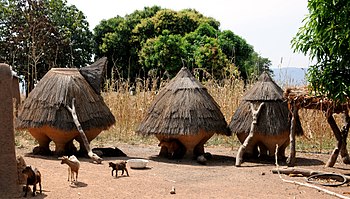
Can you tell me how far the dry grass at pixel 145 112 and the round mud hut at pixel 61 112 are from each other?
2165mm

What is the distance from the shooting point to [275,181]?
25.7ft

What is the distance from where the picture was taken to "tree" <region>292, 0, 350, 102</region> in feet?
22.5

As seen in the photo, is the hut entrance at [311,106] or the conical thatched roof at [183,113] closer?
the hut entrance at [311,106]

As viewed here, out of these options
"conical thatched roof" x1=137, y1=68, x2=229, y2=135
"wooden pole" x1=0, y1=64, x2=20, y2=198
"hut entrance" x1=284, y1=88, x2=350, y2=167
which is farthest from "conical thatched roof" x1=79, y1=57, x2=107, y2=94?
"wooden pole" x1=0, y1=64, x2=20, y2=198

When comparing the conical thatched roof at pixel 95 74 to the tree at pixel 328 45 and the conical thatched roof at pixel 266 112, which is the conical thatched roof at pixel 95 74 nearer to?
the conical thatched roof at pixel 266 112

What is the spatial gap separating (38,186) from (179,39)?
15.9m

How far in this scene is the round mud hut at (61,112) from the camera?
945 cm

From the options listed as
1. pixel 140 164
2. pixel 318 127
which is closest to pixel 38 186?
pixel 140 164

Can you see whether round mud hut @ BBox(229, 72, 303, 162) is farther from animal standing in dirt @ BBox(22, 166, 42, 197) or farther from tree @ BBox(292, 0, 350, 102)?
animal standing in dirt @ BBox(22, 166, 42, 197)

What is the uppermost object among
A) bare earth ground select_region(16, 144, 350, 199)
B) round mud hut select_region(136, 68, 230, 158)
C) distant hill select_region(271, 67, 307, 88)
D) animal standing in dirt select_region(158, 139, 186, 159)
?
distant hill select_region(271, 67, 307, 88)

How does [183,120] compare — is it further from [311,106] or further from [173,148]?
[311,106]

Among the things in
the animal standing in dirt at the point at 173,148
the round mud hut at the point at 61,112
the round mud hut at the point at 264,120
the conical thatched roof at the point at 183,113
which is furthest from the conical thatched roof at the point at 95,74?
the round mud hut at the point at 264,120

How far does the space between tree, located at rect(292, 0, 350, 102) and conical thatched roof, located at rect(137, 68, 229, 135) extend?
261cm

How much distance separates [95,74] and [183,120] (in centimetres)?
219
